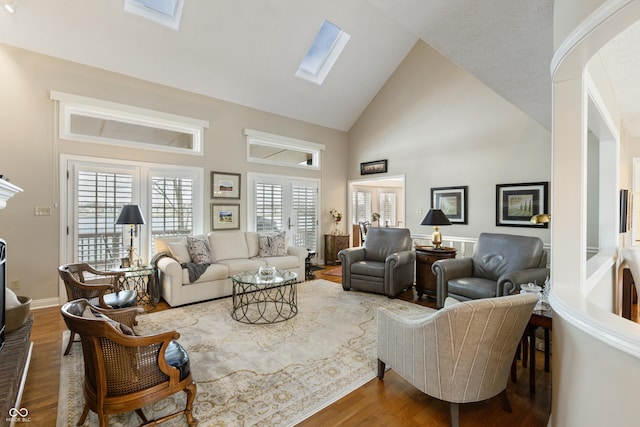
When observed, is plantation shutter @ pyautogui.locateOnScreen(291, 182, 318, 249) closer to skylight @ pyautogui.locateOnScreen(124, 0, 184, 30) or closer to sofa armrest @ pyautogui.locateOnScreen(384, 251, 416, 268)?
sofa armrest @ pyautogui.locateOnScreen(384, 251, 416, 268)

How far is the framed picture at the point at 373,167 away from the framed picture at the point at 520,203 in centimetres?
243

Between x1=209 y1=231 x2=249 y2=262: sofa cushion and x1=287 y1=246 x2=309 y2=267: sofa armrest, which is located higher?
x1=209 y1=231 x2=249 y2=262: sofa cushion

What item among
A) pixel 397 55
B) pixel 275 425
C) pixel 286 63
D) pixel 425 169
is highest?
pixel 397 55

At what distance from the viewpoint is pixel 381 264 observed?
4727mm

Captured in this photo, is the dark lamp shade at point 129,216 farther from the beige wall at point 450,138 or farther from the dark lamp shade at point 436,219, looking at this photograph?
the beige wall at point 450,138

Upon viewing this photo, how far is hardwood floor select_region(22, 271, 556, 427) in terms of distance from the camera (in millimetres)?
1924

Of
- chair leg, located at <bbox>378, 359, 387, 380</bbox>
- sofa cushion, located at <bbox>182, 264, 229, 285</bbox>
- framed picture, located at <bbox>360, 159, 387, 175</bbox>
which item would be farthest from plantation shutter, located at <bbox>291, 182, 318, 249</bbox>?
chair leg, located at <bbox>378, 359, 387, 380</bbox>

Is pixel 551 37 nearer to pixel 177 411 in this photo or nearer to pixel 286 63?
pixel 177 411

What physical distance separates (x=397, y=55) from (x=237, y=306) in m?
5.92

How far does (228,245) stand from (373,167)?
3.86m

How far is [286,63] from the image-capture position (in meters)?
5.54

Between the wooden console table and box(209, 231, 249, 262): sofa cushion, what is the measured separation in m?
2.52

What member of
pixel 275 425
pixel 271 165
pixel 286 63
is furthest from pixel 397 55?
pixel 275 425

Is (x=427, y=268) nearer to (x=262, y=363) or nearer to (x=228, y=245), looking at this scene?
(x=262, y=363)
